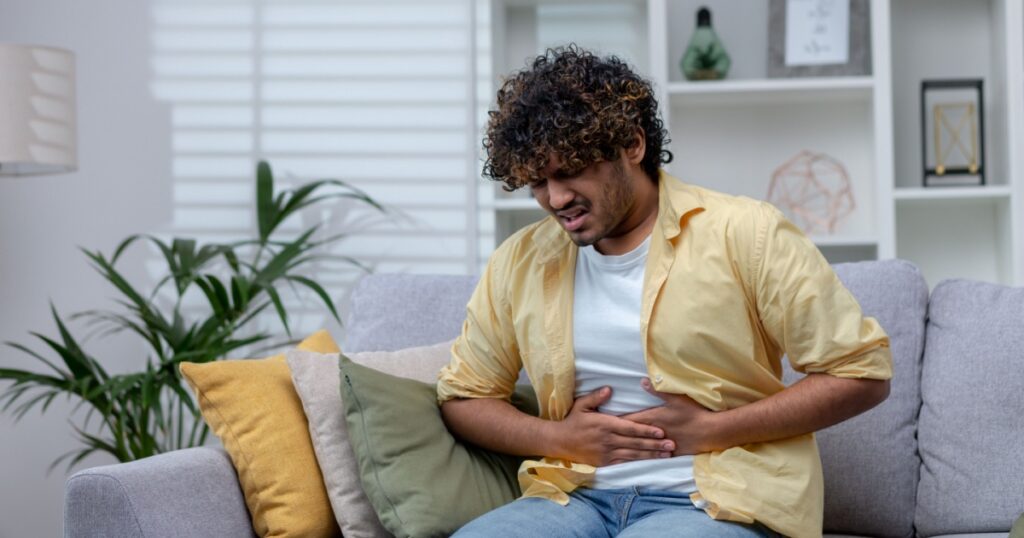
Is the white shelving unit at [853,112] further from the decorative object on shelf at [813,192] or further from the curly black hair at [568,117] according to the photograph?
the curly black hair at [568,117]

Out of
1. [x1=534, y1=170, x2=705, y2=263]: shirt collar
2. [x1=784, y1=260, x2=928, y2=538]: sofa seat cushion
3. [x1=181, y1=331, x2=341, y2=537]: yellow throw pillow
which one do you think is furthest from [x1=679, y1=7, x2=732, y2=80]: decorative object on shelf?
[x1=181, y1=331, x2=341, y2=537]: yellow throw pillow

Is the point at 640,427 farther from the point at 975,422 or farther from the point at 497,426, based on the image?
the point at 975,422

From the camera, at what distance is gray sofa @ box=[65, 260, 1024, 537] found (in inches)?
76.1

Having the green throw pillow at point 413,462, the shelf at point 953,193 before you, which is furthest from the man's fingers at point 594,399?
the shelf at point 953,193

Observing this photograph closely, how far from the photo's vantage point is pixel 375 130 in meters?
3.40

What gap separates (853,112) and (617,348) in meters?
1.85

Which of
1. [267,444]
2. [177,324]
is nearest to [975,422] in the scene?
Answer: [267,444]

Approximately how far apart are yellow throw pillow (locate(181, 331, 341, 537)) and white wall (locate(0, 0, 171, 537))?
5.14 ft

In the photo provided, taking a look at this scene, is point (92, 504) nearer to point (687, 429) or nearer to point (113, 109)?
point (687, 429)

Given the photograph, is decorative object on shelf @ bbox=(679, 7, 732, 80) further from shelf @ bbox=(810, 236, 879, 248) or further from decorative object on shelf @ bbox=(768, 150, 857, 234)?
shelf @ bbox=(810, 236, 879, 248)

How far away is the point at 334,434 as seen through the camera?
6.39 ft

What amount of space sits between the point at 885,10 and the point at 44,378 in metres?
2.28

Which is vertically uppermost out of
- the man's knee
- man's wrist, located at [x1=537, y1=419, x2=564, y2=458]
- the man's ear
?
the man's ear

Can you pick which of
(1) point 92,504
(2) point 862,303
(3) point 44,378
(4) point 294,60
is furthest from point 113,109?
(2) point 862,303
